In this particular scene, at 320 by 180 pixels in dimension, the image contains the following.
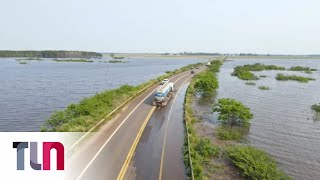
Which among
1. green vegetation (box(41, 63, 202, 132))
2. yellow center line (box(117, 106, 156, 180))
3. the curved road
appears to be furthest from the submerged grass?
green vegetation (box(41, 63, 202, 132))

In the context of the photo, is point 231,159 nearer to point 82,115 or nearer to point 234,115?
point 234,115

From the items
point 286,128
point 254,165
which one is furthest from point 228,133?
point 254,165

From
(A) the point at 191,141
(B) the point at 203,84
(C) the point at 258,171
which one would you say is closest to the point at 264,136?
(A) the point at 191,141

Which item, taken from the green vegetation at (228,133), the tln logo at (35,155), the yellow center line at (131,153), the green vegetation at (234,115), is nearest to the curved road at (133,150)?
the yellow center line at (131,153)

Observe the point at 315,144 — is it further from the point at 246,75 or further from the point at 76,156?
the point at 246,75

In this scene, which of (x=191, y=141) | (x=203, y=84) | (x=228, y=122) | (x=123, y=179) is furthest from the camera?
(x=203, y=84)

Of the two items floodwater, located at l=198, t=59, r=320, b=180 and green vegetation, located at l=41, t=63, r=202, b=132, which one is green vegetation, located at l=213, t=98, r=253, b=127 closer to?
floodwater, located at l=198, t=59, r=320, b=180
